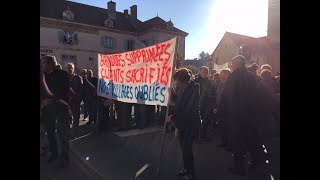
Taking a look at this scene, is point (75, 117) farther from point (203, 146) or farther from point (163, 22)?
point (163, 22)

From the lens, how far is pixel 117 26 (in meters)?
41.1

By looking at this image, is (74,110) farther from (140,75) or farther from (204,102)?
(204,102)

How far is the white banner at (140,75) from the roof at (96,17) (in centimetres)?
2993

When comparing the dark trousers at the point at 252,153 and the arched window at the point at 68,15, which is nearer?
the dark trousers at the point at 252,153

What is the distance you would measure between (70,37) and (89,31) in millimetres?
2671

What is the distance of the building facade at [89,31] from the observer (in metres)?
34.8

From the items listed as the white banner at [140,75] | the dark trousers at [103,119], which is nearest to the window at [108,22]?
the dark trousers at [103,119]

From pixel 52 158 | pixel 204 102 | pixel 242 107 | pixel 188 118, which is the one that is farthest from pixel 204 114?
pixel 52 158

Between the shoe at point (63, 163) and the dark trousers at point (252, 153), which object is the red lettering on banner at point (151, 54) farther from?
the shoe at point (63, 163)

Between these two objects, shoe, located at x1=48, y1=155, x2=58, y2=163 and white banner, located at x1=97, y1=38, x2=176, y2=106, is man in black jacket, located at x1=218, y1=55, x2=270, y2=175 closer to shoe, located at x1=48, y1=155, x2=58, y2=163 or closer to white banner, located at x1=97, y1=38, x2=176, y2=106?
white banner, located at x1=97, y1=38, x2=176, y2=106
